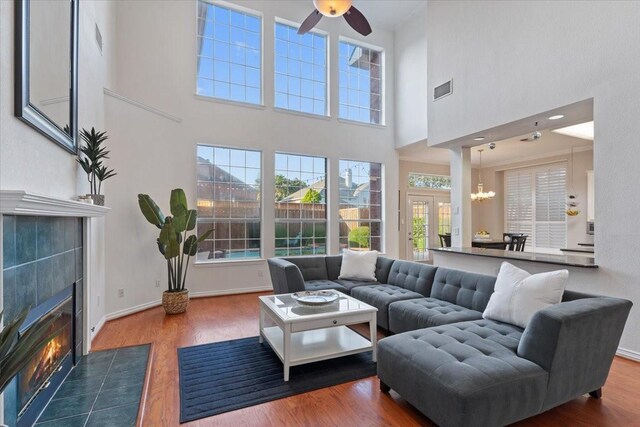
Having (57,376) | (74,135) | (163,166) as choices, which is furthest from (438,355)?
(163,166)

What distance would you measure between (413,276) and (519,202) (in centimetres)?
653

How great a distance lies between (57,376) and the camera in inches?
93.7

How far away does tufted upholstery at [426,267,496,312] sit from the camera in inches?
119

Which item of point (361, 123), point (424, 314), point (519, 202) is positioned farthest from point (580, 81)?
point (519, 202)

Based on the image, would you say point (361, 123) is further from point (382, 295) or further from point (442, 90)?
point (382, 295)

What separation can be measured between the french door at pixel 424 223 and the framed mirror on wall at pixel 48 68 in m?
7.19

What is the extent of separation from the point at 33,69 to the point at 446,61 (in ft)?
16.5

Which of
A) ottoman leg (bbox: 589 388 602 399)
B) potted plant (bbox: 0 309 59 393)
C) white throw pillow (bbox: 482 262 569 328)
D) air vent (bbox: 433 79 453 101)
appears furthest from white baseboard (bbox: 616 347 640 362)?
potted plant (bbox: 0 309 59 393)

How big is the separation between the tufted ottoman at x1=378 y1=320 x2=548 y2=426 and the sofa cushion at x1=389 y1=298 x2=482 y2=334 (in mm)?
497

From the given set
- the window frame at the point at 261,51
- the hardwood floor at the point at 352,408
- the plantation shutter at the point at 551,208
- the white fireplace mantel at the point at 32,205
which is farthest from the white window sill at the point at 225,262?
the plantation shutter at the point at 551,208

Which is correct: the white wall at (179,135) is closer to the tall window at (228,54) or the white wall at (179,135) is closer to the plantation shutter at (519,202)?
the tall window at (228,54)

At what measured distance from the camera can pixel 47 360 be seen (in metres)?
2.21

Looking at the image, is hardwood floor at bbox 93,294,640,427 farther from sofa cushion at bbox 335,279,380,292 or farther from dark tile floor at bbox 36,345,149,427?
sofa cushion at bbox 335,279,380,292

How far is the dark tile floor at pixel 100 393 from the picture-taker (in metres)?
2.04
